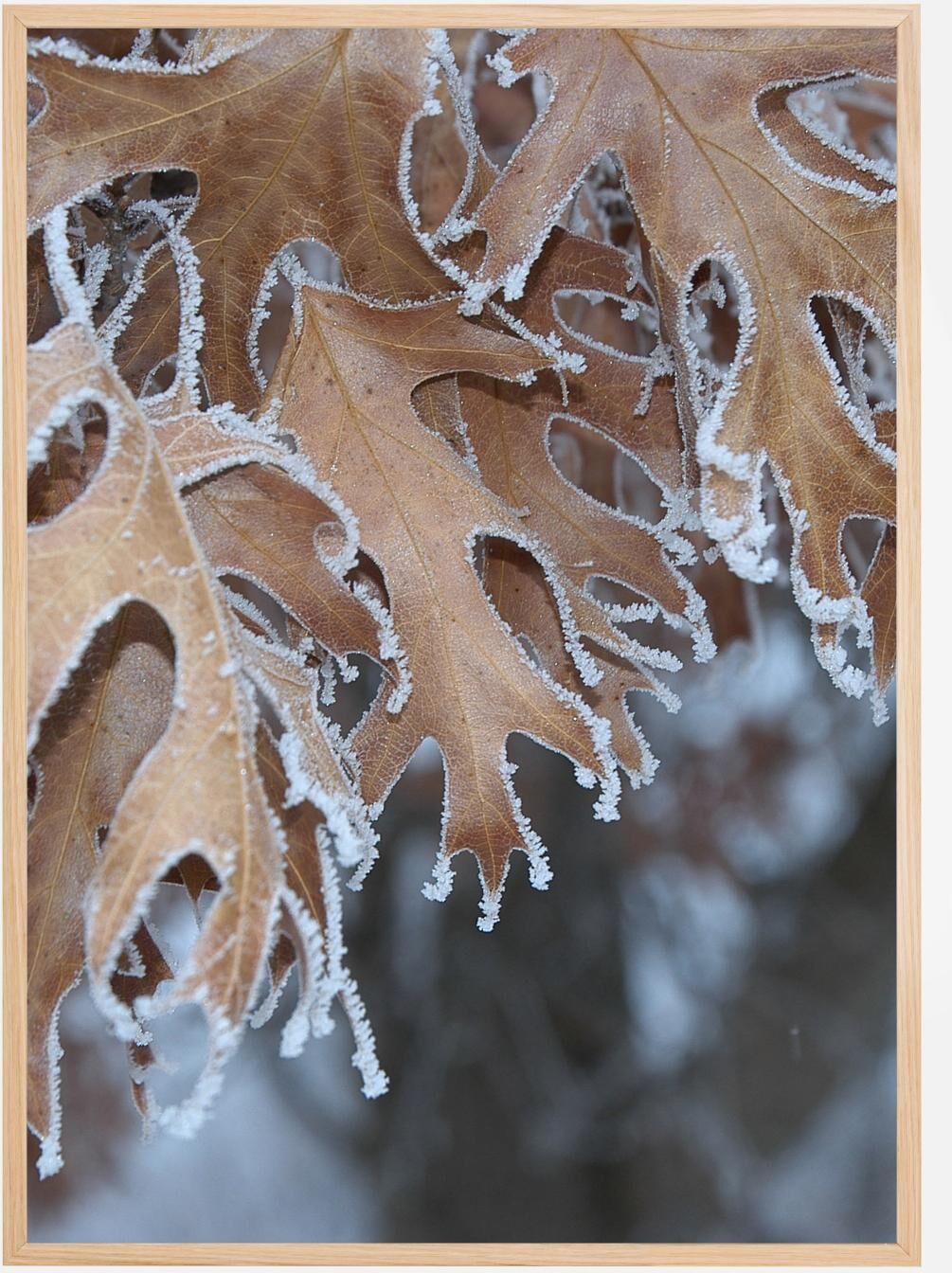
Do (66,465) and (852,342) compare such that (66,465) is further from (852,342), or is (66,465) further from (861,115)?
(861,115)

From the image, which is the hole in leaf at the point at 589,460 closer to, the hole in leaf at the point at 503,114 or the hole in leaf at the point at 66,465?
Answer: the hole in leaf at the point at 503,114

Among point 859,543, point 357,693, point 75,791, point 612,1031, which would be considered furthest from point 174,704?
point 612,1031

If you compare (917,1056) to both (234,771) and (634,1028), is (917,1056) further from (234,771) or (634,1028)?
(634,1028)

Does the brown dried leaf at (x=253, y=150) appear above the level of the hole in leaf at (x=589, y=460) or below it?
below

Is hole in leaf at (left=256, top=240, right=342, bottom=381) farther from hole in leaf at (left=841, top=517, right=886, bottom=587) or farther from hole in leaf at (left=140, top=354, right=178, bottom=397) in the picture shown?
hole in leaf at (left=841, top=517, right=886, bottom=587)

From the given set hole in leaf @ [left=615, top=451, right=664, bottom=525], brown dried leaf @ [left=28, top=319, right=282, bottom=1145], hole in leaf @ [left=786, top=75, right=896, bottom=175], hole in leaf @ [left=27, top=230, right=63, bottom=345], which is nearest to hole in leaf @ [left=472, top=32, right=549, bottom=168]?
hole in leaf @ [left=786, top=75, right=896, bottom=175]

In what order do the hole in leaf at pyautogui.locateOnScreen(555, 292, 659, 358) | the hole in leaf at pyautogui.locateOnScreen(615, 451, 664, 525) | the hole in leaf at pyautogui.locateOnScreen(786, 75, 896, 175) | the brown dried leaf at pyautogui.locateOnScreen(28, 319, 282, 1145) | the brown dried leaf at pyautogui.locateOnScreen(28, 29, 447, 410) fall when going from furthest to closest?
1. the hole in leaf at pyautogui.locateOnScreen(615, 451, 664, 525)
2. the hole in leaf at pyautogui.locateOnScreen(555, 292, 659, 358)
3. the hole in leaf at pyautogui.locateOnScreen(786, 75, 896, 175)
4. the brown dried leaf at pyautogui.locateOnScreen(28, 29, 447, 410)
5. the brown dried leaf at pyautogui.locateOnScreen(28, 319, 282, 1145)

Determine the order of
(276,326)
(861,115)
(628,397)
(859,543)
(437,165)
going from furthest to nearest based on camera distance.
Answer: (276,326) → (859,543) → (861,115) → (437,165) → (628,397)

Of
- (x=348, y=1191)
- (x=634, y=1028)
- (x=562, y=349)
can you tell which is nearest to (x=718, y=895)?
(x=634, y=1028)

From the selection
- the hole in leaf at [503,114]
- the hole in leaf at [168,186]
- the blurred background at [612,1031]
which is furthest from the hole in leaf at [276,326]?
the blurred background at [612,1031]
